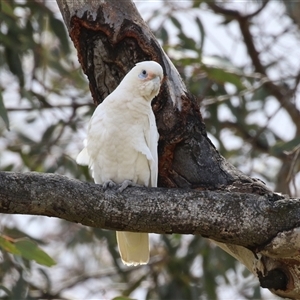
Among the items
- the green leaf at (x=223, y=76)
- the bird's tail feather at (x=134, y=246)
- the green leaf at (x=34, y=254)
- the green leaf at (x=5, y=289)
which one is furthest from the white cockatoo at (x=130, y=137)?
the green leaf at (x=223, y=76)

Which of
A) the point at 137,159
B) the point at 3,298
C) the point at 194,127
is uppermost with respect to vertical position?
the point at 194,127

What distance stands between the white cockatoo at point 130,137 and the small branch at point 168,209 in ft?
1.13

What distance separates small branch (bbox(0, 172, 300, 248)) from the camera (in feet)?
7.13

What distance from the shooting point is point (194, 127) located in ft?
8.59

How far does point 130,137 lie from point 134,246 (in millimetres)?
408

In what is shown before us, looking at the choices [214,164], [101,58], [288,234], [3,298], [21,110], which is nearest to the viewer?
[288,234]

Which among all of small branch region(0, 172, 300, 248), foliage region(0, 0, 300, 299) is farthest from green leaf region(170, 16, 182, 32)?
small branch region(0, 172, 300, 248)

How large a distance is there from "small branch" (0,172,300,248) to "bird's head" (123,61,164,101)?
0.45m

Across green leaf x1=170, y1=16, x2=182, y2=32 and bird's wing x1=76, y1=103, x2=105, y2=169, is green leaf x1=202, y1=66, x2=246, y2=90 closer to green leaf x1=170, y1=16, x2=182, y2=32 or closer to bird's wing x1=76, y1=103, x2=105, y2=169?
green leaf x1=170, y1=16, x2=182, y2=32

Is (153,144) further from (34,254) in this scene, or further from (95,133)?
(34,254)

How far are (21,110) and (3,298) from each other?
1147 mm

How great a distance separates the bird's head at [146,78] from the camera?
8.45ft

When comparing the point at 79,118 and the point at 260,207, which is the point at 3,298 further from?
the point at 260,207

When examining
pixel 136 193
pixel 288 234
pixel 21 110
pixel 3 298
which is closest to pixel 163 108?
pixel 136 193
